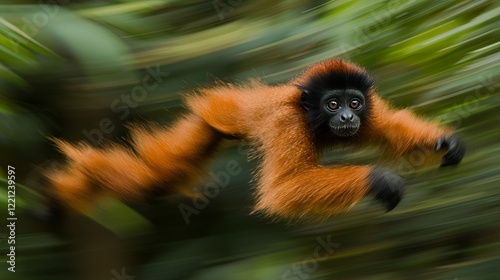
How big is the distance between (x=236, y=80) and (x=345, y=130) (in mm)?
1159

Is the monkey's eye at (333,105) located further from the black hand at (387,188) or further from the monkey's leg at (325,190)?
the black hand at (387,188)

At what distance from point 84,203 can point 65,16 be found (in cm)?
122

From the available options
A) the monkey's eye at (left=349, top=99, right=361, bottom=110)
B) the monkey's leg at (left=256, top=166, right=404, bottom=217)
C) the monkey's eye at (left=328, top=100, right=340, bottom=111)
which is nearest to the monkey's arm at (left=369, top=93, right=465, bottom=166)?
the monkey's eye at (left=349, top=99, right=361, bottom=110)

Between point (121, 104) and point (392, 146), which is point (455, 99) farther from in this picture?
point (121, 104)

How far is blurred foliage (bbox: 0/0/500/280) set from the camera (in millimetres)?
4309

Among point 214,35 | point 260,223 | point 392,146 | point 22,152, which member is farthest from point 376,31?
point 22,152

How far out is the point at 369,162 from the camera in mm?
5047

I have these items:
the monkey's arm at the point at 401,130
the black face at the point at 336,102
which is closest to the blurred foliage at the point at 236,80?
the monkey's arm at the point at 401,130

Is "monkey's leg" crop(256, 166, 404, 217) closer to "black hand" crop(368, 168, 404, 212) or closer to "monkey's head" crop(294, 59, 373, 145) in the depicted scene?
"black hand" crop(368, 168, 404, 212)

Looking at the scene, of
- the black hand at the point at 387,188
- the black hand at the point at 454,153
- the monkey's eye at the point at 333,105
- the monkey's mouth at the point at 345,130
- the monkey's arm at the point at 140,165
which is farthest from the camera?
the monkey's arm at the point at 140,165

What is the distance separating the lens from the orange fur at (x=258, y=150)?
4355mm

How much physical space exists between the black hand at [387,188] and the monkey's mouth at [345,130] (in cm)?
38

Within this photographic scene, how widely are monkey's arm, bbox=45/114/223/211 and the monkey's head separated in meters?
0.71

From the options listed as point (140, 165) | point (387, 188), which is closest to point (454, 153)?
point (387, 188)
